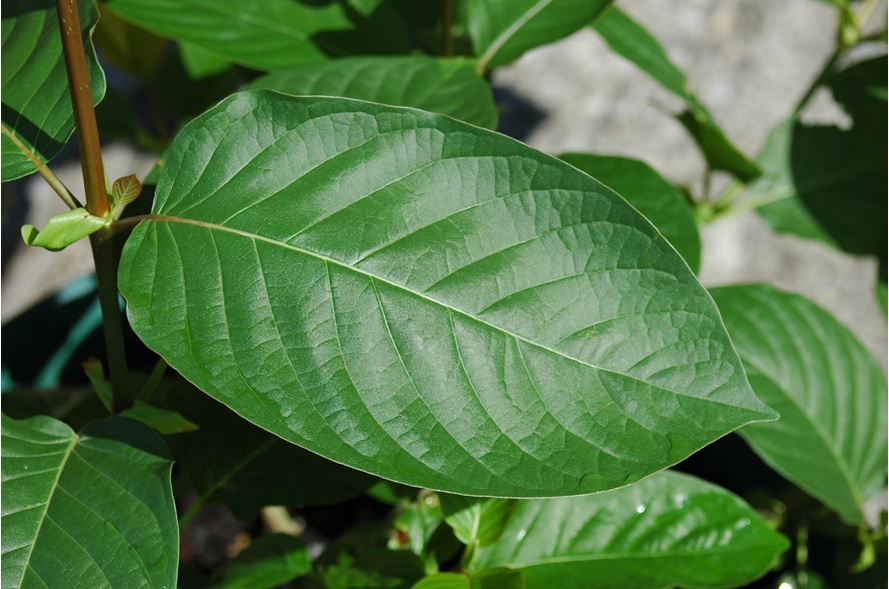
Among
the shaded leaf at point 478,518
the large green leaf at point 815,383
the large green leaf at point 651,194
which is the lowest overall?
the large green leaf at point 815,383

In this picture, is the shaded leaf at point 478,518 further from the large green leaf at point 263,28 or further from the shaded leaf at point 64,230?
the large green leaf at point 263,28

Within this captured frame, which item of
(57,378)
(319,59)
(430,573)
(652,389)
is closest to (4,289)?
(57,378)

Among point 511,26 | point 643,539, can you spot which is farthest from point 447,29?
point 643,539

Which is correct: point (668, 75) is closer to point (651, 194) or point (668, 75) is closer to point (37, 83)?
point (651, 194)

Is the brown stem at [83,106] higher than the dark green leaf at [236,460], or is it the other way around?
the brown stem at [83,106]

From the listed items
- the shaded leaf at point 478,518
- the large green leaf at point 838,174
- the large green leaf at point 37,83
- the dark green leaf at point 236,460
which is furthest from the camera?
the large green leaf at point 838,174

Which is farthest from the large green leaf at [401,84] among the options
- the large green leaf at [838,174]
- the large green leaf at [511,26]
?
the large green leaf at [838,174]
